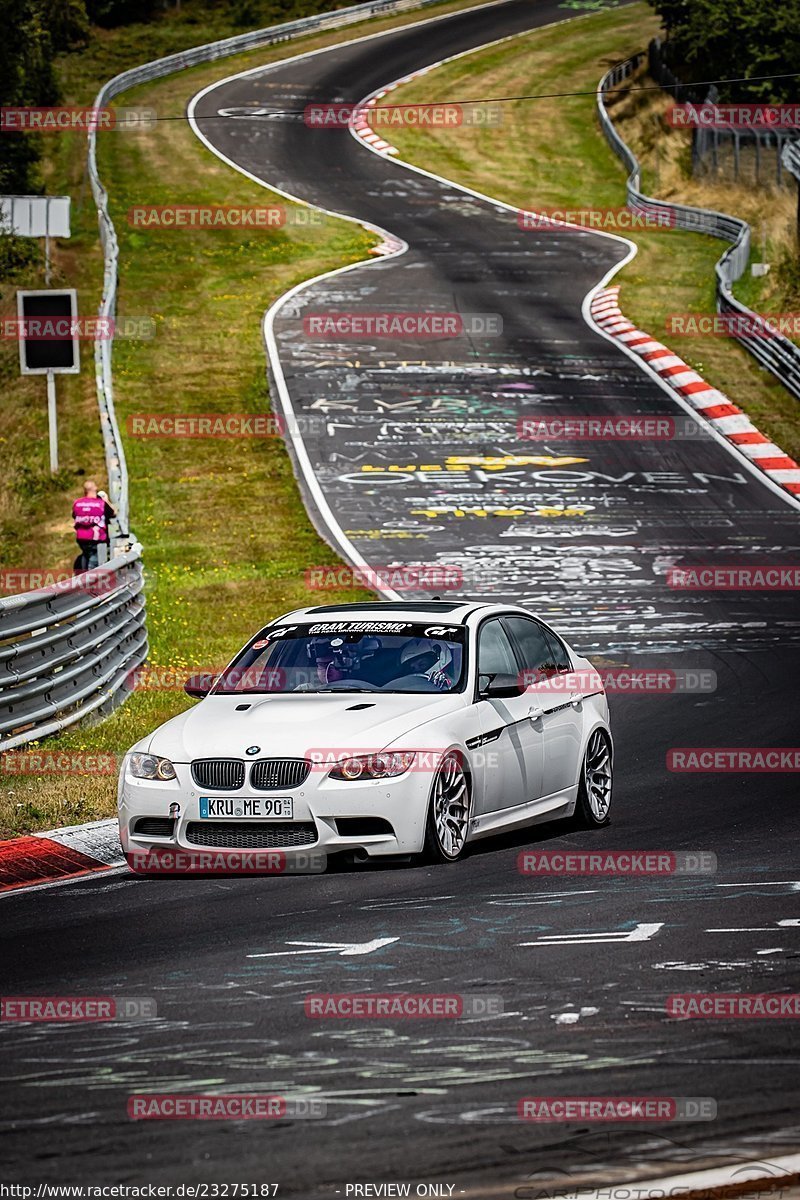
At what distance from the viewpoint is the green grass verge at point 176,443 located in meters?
20.2

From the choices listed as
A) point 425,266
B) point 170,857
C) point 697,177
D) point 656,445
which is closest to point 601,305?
point 425,266

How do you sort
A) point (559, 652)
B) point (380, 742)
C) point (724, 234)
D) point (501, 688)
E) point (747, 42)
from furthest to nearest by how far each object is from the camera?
point (747, 42)
point (724, 234)
point (559, 652)
point (501, 688)
point (380, 742)

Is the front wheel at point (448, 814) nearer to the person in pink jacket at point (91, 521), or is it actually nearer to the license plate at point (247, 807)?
the license plate at point (247, 807)

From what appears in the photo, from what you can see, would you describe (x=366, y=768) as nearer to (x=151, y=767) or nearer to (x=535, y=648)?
(x=151, y=767)

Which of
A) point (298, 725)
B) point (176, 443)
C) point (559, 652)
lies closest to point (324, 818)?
point (298, 725)

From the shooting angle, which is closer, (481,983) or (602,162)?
(481,983)

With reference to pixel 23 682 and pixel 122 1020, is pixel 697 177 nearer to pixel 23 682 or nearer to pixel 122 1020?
pixel 23 682

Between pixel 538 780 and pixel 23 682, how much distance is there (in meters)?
4.93

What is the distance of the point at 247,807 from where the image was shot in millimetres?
10086

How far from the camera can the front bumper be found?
998 centimetres

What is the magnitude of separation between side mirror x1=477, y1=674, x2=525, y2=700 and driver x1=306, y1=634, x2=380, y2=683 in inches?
30.8

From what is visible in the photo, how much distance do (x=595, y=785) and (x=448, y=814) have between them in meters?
1.89
